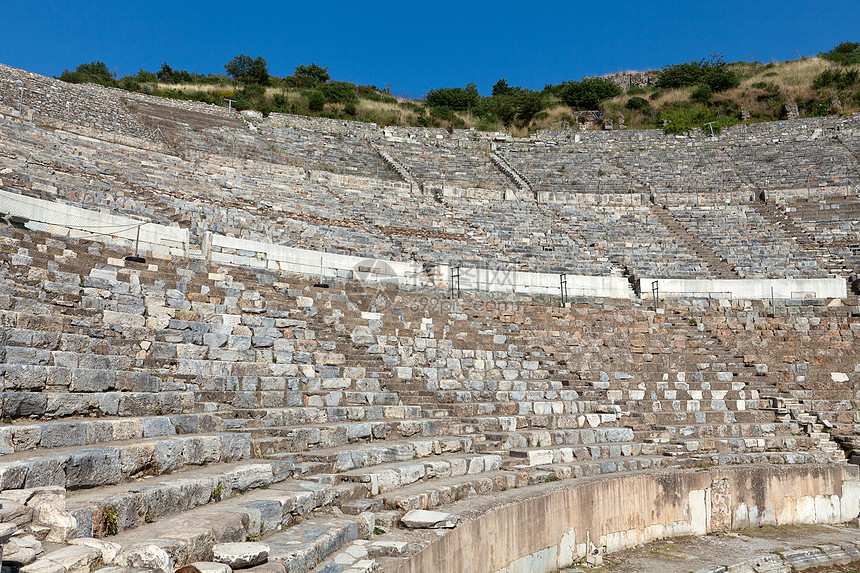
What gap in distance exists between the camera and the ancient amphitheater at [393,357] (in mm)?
4953

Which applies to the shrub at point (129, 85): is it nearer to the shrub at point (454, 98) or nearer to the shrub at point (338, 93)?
the shrub at point (338, 93)

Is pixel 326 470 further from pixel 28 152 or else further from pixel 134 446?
pixel 28 152

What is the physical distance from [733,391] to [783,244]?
9.96m

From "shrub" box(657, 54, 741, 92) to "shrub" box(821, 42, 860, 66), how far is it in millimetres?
5848

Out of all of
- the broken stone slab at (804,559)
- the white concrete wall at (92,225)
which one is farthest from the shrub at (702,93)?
the broken stone slab at (804,559)

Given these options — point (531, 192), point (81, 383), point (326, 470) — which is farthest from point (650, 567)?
point (531, 192)

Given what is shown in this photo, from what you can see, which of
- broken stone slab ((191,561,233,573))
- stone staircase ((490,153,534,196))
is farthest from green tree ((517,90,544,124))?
broken stone slab ((191,561,233,573))

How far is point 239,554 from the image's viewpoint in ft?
12.3

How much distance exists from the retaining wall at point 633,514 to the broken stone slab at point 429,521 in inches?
4.4

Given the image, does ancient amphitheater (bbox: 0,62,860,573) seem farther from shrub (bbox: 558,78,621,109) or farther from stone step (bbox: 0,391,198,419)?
shrub (bbox: 558,78,621,109)

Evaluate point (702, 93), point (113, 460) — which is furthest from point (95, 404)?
point (702, 93)

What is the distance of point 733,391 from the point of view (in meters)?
12.9

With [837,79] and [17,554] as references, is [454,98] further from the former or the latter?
[17,554]

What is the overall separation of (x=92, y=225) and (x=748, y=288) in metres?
15.4
